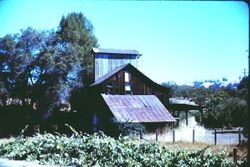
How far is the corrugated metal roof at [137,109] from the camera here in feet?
100

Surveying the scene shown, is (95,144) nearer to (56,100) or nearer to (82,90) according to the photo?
(56,100)

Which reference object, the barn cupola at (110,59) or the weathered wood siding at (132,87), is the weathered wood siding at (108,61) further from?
the weathered wood siding at (132,87)

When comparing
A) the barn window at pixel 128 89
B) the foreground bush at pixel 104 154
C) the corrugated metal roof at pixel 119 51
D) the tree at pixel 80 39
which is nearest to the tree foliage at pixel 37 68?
the tree at pixel 80 39

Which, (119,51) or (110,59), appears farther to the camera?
(119,51)

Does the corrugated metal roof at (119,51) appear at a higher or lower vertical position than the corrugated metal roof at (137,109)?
higher

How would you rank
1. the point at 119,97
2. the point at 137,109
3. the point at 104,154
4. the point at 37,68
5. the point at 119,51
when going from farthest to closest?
the point at 119,51
the point at 37,68
the point at 119,97
the point at 137,109
the point at 104,154

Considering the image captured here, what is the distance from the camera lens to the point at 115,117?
29.8m

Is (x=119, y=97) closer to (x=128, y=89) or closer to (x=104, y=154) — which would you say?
(x=128, y=89)

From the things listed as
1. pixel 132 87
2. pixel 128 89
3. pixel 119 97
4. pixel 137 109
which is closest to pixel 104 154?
pixel 137 109

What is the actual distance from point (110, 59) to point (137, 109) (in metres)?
11.3

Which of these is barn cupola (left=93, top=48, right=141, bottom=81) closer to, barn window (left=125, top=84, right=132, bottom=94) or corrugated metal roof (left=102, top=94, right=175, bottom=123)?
barn window (left=125, top=84, right=132, bottom=94)

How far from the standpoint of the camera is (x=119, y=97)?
114ft

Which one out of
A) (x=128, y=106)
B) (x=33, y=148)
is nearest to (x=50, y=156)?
(x=33, y=148)

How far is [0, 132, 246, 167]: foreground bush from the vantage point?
11.6 m
